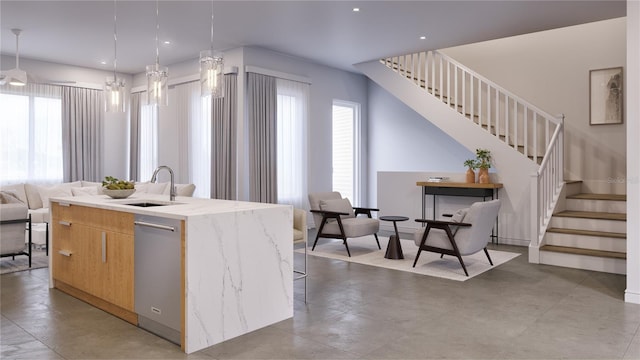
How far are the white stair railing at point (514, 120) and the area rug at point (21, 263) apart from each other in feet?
19.1

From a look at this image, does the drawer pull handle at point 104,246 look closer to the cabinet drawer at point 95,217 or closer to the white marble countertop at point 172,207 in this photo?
the cabinet drawer at point 95,217

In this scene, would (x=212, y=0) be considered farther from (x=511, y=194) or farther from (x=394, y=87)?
(x=511, y=194)

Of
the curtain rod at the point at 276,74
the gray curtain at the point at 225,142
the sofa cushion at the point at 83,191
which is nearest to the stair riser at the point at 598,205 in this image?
the curtain rod at the point at 276,74

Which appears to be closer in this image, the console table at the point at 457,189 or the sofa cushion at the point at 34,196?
the console table at the point at 457,189

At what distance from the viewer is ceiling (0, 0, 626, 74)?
5512 mm

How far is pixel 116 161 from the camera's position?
31.1 feet

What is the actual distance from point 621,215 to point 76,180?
8508 millimetres

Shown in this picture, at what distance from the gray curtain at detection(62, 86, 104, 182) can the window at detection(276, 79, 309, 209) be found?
11.8 feet

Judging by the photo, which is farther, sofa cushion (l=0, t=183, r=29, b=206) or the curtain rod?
the curtain rod

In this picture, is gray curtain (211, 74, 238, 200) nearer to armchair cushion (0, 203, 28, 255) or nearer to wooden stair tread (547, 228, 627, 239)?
armchair cushion (0, 203, 28, 255)

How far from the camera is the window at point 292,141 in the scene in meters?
8.04

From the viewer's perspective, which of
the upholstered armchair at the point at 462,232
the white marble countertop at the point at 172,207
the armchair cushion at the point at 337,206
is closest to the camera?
the white marble countertop at the point at 172,207

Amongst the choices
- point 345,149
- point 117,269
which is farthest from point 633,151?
point 345,149

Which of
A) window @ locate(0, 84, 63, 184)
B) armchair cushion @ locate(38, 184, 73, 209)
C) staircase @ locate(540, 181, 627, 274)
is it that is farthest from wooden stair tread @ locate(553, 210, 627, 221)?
window @ locate(0, 84, 63, 184)
